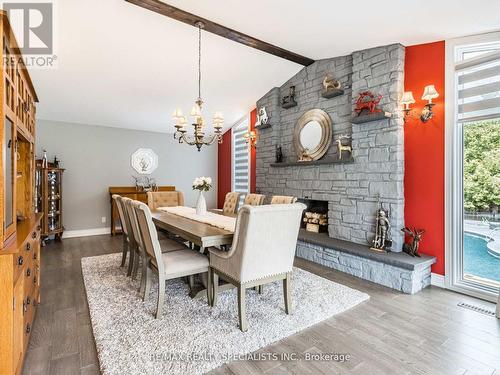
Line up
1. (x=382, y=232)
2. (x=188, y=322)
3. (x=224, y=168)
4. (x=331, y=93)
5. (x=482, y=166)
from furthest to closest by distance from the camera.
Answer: (x=224, y=168), (x=331, y=93), (x=382, y=232), (x=482, y=166), (x=188, y=322)

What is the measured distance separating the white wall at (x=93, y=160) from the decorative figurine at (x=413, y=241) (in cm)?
515

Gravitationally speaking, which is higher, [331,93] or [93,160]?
[331,93]

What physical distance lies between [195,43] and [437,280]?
4189 mm

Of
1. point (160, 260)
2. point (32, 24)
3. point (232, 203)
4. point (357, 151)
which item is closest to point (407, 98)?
point (357, 151)

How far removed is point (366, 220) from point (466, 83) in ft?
6.17

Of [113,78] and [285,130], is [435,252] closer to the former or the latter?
[285,130]

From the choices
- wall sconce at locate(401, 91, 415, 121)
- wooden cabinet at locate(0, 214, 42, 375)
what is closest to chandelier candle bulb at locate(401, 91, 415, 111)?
wall sconce at locate(401, 91, 415, 121)

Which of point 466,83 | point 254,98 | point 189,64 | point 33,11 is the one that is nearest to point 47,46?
point 33,11

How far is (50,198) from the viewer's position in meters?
5.07

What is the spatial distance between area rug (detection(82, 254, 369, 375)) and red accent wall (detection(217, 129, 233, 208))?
13.1 feet

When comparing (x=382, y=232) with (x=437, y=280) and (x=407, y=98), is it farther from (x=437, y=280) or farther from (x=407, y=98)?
(x=407, y=98)

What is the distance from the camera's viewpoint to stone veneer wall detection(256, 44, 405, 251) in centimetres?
342

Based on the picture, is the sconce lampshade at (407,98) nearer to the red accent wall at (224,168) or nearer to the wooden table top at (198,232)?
the wooden table top at (198,232)

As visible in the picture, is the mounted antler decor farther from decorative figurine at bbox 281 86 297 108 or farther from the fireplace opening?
the fireplace opening
